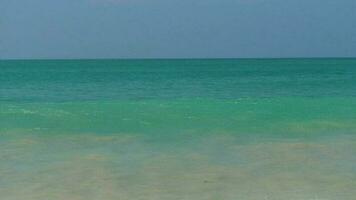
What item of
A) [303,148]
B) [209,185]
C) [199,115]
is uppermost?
[209,185]

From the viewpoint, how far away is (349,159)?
7977 mm

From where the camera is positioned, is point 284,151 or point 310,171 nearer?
point 310,171

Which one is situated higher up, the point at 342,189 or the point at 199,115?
the point at 342,189

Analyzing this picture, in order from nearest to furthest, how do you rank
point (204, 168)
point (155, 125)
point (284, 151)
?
point (204, 168)
point (284, 151)
point (155, 125)

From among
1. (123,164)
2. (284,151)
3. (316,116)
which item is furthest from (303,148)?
(316,116)

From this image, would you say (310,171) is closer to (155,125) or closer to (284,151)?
(284,151)

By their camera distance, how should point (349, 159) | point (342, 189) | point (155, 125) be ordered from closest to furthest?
1. point (342, 189)
2. point (349, 159)
3. point (155, 125)

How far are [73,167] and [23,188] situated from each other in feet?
3.78

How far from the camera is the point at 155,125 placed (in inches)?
476

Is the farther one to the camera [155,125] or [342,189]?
[155,125]

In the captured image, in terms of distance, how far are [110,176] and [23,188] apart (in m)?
0.98

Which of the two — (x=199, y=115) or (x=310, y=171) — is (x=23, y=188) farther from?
(x=199, y=115)

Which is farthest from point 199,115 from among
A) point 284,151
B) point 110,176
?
point 110,176

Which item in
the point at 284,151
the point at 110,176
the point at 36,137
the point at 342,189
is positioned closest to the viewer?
the point at 342,189
